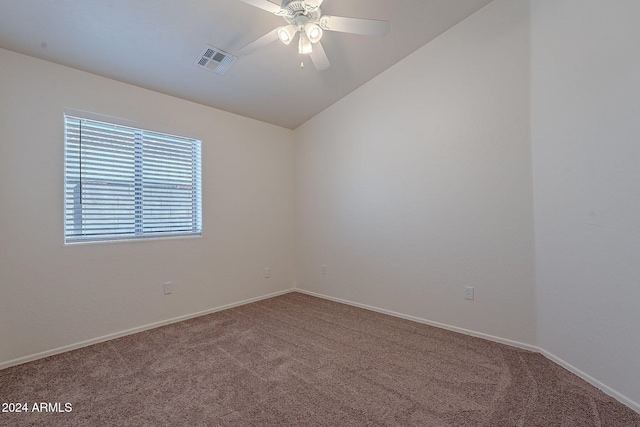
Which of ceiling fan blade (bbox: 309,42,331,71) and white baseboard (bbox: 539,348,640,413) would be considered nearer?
white baseboard (bbox: 539,348,640,413)

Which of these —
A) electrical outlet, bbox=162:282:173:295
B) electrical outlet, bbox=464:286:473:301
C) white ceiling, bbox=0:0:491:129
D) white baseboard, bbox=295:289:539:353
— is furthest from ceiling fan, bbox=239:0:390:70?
white baseboard, bbox=295:289:539:353

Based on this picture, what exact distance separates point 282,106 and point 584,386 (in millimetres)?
3654

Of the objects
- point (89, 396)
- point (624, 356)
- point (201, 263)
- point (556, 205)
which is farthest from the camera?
point (201, 263)

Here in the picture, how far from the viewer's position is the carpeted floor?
1.57m

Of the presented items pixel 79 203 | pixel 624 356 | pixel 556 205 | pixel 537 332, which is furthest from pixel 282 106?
pixel 624 356

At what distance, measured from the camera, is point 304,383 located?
1.89 metres

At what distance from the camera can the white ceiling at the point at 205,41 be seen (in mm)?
1962

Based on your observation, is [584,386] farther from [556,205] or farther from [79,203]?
[79,203]

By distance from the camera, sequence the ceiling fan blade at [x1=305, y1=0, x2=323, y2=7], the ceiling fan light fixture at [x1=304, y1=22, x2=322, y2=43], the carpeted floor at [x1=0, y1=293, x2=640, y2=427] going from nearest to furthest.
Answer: the carpeted floor at [x1=0, y1=293, x2=640, y2=427] → the ceiling fan blade at [x1=305, y1=0, x2=323, y2=7] → the ceiling fan light fixture at [x1=304, y1=22, x2=322, y2=43]

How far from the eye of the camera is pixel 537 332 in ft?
7.51

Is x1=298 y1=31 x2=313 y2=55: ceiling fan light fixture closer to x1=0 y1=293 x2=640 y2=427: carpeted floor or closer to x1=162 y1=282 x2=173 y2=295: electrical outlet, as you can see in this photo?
x1=0 y1=293 x2=640 y2=427: carpeted floor

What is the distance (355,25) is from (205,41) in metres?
1.26

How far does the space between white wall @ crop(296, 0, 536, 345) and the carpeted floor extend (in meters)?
0.49

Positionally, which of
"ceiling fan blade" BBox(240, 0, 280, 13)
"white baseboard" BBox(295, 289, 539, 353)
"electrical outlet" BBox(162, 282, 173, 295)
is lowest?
"white baseboard" BBox(295, 289, 539, 353)
